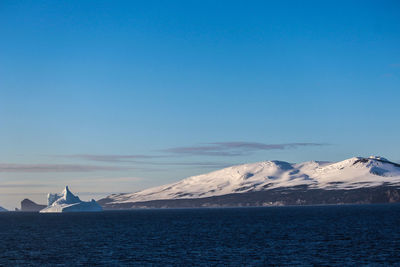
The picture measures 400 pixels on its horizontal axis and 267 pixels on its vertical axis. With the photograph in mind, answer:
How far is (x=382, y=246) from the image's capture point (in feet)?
305

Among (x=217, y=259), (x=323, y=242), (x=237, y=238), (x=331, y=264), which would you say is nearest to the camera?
(x=331, y=264)

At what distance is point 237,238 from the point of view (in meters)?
116

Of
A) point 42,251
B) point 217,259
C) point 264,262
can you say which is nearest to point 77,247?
point 42,251

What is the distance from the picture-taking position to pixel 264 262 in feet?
251

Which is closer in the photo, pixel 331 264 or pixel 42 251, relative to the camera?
pixel 331 264

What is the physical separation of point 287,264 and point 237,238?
139 feet

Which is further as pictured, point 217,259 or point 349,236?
point 349,236

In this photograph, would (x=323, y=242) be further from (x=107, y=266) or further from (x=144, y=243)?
(x=107, y=266)

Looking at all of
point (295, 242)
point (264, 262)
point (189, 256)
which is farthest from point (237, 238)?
point (264, 262)

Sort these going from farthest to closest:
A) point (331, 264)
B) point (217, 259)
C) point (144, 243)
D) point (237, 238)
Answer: point (237, 238) → point (144, 243) → point (217, 259) → point (331, 264)

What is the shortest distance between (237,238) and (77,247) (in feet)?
116

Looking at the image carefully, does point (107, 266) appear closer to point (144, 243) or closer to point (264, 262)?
point (264, 262)

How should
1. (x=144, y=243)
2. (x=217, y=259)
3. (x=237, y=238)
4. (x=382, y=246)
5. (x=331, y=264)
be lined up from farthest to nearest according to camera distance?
(x=237, y=238) < (x=144, y=243) < (x=382, y=246) < (x=217, y=259) < (x=331, y=264)

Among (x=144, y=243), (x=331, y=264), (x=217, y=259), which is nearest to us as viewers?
(x=331, y=264)
